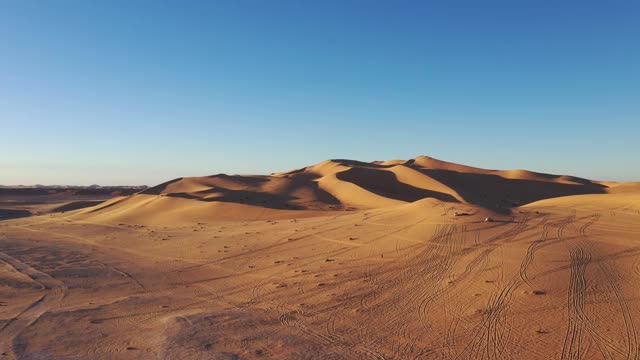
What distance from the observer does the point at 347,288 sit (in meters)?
9.57

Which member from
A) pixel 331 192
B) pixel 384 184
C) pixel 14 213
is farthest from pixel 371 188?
pixel 14 213

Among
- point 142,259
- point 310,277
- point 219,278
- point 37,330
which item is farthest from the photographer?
point 142,259

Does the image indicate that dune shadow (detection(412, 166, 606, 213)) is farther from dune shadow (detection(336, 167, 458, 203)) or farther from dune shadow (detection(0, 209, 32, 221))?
dune shadow (detection(0, 209, 32, 221))

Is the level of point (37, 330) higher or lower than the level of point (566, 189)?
lower

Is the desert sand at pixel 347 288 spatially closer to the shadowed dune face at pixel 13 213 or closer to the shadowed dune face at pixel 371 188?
the shadowed dune face at pixel 371 188

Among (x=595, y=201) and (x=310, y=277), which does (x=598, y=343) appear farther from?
(x=595, y=201)

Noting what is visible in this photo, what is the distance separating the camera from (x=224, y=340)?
6.87m

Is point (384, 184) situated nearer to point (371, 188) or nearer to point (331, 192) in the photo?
point (371, 188)

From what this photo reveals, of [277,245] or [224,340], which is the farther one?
[277,245]

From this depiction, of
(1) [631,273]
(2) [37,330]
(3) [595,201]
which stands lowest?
(2) [37,330]

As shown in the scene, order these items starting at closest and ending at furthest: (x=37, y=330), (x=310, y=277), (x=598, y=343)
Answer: (x=598, y=343) → (x=37, y=330) → (x=310, y=277)

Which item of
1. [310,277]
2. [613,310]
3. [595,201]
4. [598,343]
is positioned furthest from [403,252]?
[595,201]

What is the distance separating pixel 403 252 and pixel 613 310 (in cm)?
526

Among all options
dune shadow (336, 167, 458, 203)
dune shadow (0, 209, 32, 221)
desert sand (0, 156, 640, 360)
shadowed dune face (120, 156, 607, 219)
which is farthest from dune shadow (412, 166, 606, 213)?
dune shadow (0, 209, 32, 221)
